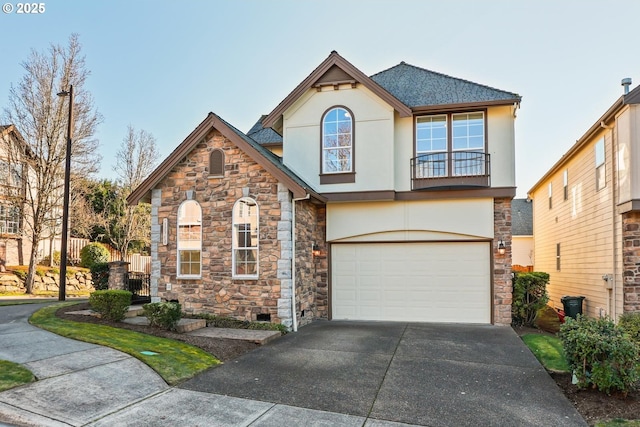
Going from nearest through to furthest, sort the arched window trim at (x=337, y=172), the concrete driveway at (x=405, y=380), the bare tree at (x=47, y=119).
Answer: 1. the concrete driveway at (x=405, y=380)
2. the arched window trim at (x=337, y=172)
3. the bare tree at (x=47, y=119)

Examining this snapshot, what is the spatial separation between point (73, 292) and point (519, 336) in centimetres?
1942

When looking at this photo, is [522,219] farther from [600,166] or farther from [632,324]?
[632,324]

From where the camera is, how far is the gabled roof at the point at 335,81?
11.4 metres

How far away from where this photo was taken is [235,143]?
1058 centimetres

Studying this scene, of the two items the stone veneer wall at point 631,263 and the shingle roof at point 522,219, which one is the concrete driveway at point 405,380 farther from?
the shingle roof at point 522,219

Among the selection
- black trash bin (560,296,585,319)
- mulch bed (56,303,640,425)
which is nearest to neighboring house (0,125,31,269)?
mulch bed (56,303,640,425)

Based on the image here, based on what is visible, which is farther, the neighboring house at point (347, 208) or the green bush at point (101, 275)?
the green bush at point (101, 275)

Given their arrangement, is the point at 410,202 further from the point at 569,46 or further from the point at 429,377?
the point at 569,46

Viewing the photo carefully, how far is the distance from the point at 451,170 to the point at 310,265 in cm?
489

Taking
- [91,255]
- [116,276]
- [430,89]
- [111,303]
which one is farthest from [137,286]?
[430,89]

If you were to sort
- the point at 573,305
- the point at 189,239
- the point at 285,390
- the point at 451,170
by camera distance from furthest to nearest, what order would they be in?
the point at 573,305 → the point at 451,170 → the point at 189,239 → the point at 285,390

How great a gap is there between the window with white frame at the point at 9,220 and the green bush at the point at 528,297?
69.5 ft

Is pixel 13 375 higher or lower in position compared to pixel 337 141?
lower

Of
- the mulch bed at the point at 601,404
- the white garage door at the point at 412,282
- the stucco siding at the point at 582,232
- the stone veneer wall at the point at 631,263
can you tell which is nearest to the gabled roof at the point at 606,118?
the stucco siding at the point at 582,232
